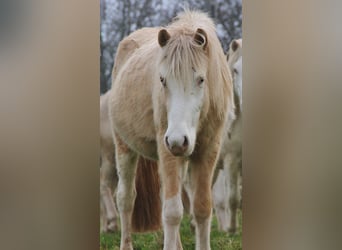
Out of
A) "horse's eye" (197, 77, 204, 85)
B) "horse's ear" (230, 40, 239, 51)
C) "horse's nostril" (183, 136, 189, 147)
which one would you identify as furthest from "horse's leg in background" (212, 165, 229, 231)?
"horse's ear" (230, 40, 239, 51)

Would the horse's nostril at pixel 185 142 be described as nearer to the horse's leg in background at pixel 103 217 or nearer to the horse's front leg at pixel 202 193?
the horse's front leg at pixel 202 193

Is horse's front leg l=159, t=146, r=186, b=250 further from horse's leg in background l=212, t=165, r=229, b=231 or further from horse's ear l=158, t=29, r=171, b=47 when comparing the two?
horse's ear l=158, t=29, r=171, b=47

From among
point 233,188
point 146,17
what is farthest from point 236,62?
point 233,188

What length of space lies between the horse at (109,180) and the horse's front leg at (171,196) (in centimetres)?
9

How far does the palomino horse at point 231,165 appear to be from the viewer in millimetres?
2398

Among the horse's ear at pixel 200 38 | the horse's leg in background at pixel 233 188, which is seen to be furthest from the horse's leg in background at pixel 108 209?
the horse's ear at pixel 200 38

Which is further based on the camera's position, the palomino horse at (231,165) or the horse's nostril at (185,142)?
the palomino horse at (231,165)

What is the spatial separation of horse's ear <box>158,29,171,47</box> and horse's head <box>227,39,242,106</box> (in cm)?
30

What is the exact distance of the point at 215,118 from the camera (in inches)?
92.6

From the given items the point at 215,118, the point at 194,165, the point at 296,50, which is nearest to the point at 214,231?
the point at 194,165

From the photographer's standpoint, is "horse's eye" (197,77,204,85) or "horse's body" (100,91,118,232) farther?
"horse's body" (100,91,118,232)

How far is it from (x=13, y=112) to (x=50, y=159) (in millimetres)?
263

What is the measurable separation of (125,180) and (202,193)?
14.3 inches

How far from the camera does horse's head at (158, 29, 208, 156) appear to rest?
2205 millimetres
